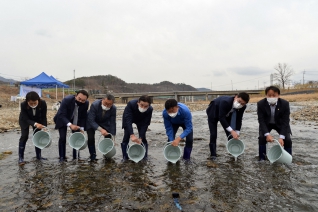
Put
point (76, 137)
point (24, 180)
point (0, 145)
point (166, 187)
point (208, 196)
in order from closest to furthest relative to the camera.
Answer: point (208, 196) < point (166, 187) < point (24, 180) < point (76, 137) < point (0, 145)

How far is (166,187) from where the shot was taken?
371 centimetres

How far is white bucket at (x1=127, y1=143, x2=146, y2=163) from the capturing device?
16.7 ft

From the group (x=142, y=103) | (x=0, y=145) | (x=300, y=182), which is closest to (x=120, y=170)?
(x=142, y=103)

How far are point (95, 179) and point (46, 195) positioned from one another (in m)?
0.83

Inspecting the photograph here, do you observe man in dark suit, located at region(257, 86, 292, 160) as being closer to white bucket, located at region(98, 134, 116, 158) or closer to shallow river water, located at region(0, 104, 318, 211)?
shallow river water, located at region(0, 104, 318, 211)

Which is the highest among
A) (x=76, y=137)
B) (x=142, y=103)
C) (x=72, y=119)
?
(x=142, y=103)

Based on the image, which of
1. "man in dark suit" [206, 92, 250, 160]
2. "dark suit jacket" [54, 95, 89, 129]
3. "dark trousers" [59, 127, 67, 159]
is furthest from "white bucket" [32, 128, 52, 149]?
"man in dark suit" [206, 92, 250, 160]

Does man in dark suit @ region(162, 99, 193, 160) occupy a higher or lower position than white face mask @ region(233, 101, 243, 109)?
lower

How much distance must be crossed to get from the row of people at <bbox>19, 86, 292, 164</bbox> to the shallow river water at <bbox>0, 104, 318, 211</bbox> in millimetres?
472

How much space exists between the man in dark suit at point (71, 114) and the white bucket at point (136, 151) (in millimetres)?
1118

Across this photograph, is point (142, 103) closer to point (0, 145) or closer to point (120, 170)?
point (120, 170)

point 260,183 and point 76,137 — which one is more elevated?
point 76,137

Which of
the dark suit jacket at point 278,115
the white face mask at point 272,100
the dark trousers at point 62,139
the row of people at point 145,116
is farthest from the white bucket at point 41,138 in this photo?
the white face mask at point 272,100

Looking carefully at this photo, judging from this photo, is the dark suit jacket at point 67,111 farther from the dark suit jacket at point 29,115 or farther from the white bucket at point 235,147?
the white bucket at point 235,147
